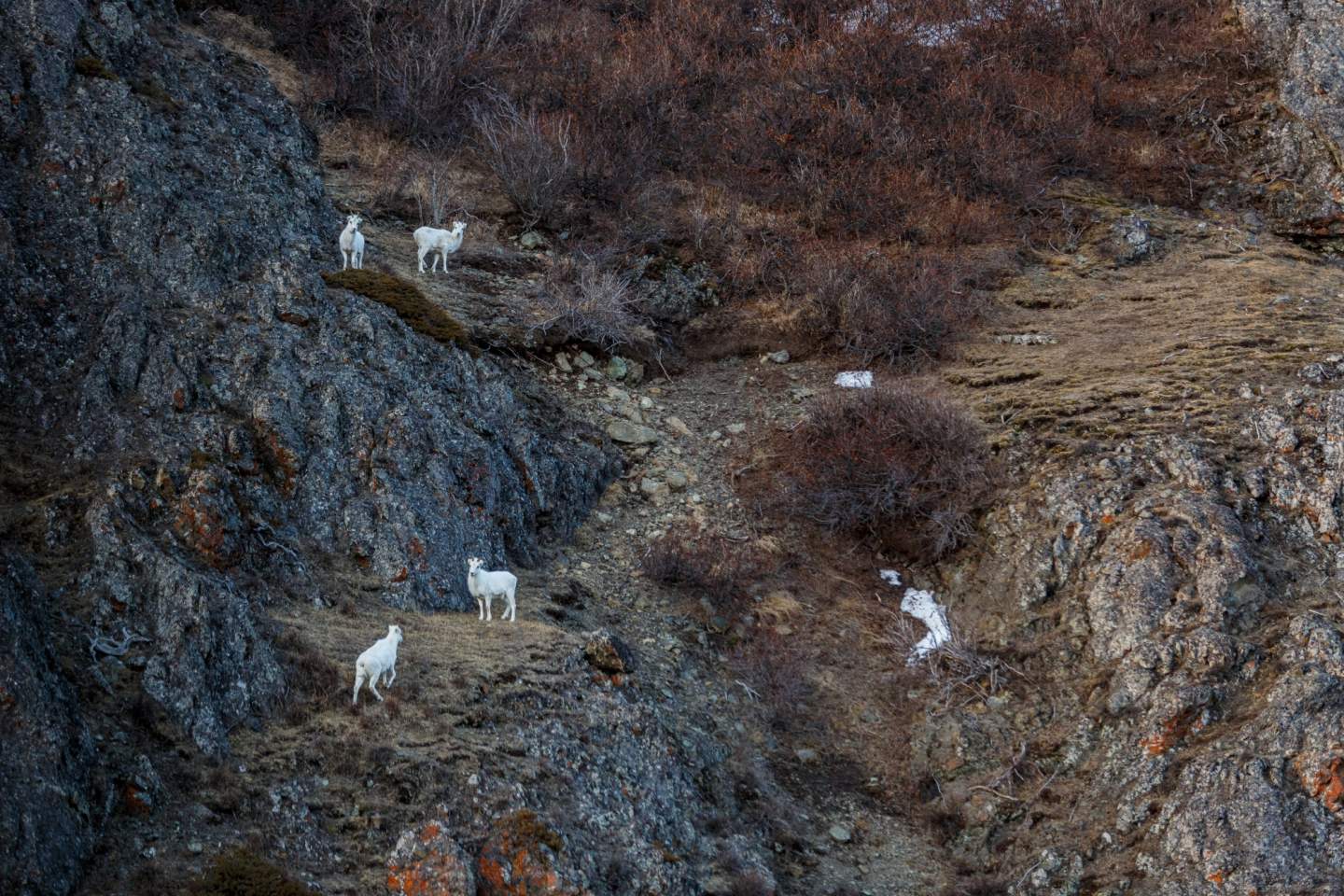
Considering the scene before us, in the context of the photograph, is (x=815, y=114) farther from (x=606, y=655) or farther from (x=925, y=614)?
(x=606, y=655)

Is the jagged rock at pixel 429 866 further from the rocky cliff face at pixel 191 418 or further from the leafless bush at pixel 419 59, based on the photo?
the leafless bush at pixel 419 59

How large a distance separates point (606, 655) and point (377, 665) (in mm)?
2091

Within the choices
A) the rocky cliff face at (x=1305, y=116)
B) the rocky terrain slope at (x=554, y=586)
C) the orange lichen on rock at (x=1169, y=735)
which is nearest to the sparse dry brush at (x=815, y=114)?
the rocky cliff face at (x=1305, y=116)

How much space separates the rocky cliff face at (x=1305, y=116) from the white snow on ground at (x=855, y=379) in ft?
24.8

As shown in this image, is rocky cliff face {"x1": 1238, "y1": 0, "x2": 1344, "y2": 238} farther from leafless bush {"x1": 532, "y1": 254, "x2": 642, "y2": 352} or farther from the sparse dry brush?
leafless bush {"x1": 532, "y1": 254, "x2": 642, "y2": 352}

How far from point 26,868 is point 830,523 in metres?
9.19

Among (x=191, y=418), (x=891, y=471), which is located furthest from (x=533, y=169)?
(x=191, y=418)

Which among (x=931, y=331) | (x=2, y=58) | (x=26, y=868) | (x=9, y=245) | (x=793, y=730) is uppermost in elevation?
(x=2, y=58)

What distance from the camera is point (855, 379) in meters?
16.0

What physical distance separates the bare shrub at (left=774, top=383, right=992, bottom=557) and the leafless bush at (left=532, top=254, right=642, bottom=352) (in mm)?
3033

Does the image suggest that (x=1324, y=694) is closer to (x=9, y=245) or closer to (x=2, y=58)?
(x=9, y=245)

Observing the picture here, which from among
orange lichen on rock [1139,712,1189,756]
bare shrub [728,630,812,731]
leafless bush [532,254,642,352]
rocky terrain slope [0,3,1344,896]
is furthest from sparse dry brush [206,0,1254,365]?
orange lichen on rock [1139,712,1189,756]

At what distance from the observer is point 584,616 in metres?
11.9

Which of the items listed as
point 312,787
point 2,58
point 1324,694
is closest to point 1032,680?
point 1324,694
